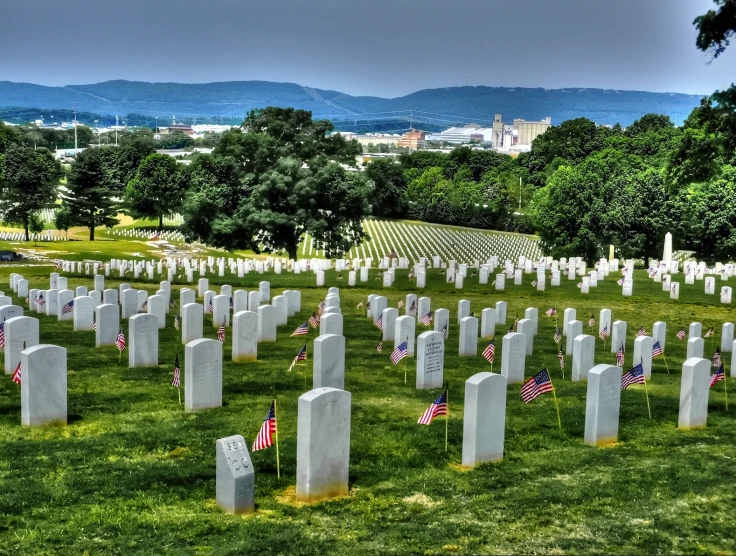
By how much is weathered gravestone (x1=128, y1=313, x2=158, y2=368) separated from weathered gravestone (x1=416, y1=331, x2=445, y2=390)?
16.3 feet

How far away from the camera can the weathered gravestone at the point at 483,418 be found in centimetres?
1012

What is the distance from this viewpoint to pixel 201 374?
41.8ft

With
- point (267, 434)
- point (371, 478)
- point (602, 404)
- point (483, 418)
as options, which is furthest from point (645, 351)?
point (267, 434)

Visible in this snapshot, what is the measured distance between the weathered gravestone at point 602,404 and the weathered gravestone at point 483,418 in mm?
1588

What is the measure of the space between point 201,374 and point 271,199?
3296 centimetres

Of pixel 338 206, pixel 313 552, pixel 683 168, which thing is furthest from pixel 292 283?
pixel 313 552

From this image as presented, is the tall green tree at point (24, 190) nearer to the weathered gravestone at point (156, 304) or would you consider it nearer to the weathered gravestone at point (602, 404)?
the weathered gravestone at point (156, 304)

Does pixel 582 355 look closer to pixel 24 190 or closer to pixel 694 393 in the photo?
pixel 694 393

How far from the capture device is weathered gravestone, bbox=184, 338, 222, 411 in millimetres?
12672

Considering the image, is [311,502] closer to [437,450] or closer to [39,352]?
[437,450]

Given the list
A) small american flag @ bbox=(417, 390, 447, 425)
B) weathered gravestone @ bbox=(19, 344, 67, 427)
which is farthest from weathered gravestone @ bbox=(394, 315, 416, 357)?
weathered gravestone @ bbox=(19, 344, 67, 427)

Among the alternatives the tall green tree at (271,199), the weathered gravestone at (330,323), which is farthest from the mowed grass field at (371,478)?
the tall green tree at (271,199)

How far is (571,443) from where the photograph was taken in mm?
11508

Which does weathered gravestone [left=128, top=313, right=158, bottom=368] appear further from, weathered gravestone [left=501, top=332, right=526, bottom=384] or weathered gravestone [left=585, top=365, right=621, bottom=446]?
weathered gravestone [left=585, top=365, right=621, bottom=446]
